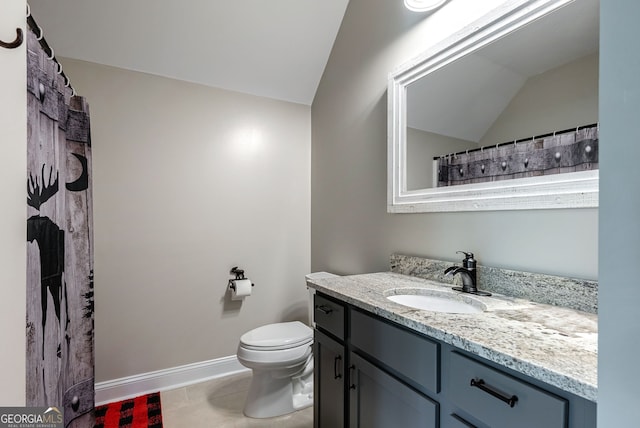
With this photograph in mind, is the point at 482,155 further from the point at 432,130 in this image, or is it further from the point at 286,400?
the point at 286,400

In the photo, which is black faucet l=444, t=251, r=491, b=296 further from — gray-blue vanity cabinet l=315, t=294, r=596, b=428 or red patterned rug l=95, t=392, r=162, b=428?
red patterned rug l=95, t=392, r=162, b=428

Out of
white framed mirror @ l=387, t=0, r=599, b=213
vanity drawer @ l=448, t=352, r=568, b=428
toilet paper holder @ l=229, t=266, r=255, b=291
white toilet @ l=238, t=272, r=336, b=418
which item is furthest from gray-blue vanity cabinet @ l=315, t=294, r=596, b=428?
toilet paper holder @ l=229, t=266, r=255, b=291

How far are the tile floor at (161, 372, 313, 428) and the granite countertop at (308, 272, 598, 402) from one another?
109cm

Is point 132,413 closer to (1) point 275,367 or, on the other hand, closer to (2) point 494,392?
(1) point 275,367

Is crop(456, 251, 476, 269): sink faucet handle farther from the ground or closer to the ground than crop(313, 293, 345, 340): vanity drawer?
farther from the ground

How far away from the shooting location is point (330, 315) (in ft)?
4.29

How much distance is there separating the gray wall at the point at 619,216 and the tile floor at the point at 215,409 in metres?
1.74

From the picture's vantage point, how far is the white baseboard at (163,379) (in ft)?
6.42

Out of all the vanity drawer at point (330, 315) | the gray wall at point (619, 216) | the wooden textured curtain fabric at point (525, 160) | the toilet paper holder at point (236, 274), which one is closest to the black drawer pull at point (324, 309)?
Result: the vanity drawer at point (330, 315)

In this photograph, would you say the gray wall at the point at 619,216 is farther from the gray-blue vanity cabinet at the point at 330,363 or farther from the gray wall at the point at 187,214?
the gray wall at the point at 187,214

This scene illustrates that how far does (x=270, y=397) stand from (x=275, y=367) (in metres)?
0.26

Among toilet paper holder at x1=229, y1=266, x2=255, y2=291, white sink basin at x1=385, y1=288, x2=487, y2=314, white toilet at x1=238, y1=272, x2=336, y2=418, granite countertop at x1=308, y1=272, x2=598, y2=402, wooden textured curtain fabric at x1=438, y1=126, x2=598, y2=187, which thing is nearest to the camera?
granite countertop at x1=308, y1=272, x2=598, y2=402

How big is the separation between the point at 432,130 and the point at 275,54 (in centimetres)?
140

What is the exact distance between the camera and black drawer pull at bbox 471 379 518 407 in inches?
26.1
